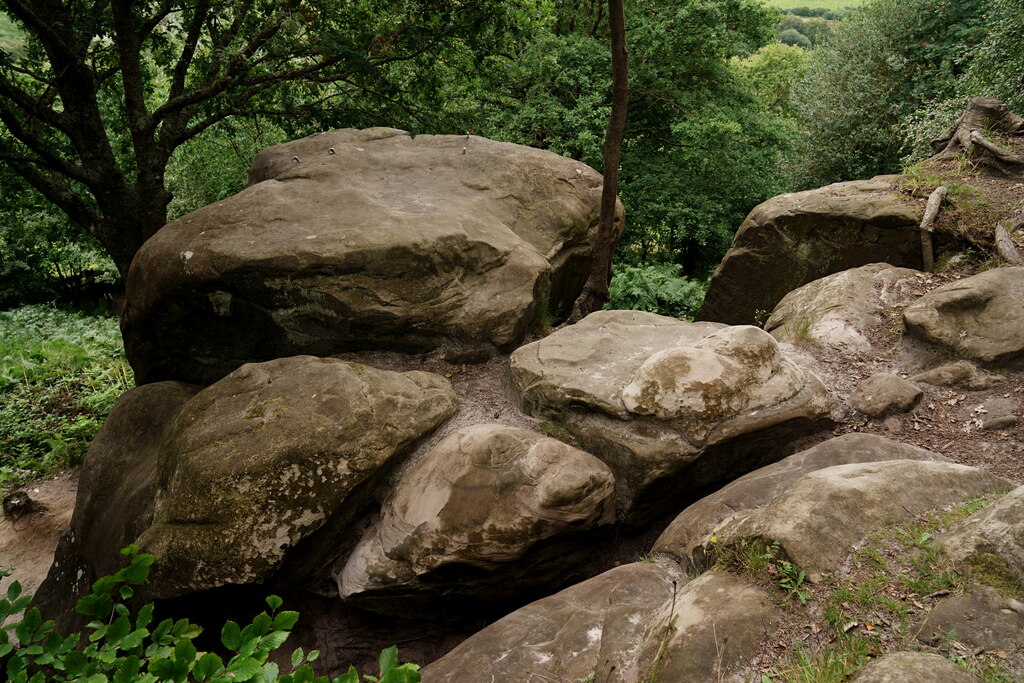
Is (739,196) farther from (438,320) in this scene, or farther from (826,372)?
(438,320)

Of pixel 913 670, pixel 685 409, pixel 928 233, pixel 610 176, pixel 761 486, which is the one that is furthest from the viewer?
pixel 610 176

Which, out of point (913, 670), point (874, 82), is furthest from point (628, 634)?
point (874, 82)

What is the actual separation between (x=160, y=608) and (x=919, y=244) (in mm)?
7929

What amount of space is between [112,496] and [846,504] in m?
5.78

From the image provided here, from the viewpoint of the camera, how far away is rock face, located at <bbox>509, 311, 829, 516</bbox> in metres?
4.77

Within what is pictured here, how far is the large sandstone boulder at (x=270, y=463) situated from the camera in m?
4.28

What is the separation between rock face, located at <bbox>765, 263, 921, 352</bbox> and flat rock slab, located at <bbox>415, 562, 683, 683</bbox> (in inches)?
133

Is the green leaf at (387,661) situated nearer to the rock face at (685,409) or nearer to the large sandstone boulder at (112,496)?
the rock face at (685,409)

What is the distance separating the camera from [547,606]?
3725 mm

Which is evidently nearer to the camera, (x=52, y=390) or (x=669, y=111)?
(x=52, y=390)

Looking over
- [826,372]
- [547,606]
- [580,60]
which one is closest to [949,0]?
[580,60]

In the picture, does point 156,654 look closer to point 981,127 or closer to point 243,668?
point 243,668

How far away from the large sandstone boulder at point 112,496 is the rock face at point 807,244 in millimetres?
6483

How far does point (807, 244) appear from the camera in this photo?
777 cm
